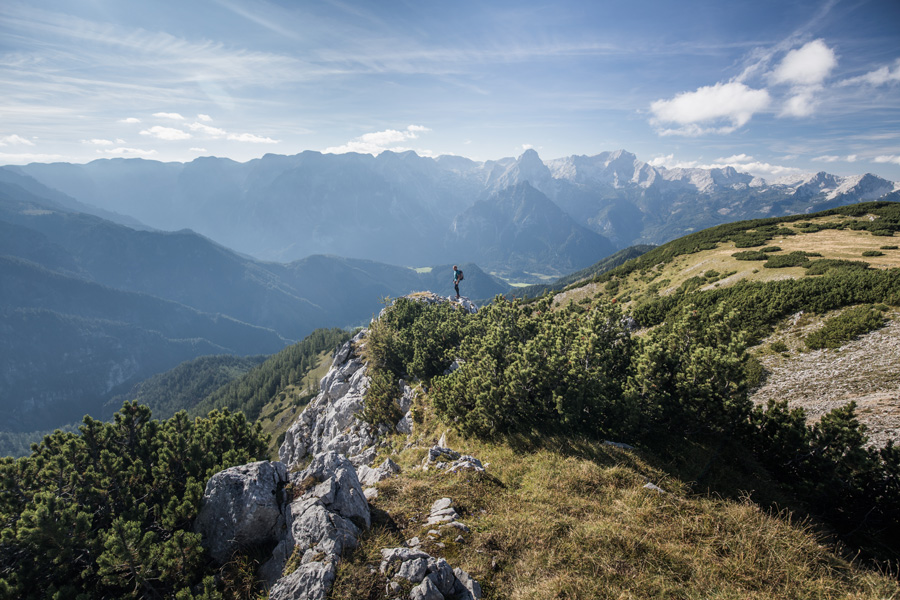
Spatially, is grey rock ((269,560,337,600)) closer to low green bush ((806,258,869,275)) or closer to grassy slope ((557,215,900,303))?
grassy slope ((557,215,900,303))

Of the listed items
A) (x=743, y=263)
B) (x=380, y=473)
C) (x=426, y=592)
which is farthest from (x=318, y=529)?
(x=743, y=263)

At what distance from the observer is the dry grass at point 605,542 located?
8.65 metres

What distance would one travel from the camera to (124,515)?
12.5 m

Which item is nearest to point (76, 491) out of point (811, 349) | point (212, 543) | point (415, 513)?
point (212, 543)

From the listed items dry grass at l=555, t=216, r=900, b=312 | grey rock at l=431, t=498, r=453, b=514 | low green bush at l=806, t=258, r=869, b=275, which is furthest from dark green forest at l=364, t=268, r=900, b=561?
dry grass at l=555, t=216, r=900, b=312

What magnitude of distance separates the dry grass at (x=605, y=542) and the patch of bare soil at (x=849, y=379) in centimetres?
1030

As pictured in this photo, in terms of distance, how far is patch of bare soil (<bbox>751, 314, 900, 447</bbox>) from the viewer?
651 inches

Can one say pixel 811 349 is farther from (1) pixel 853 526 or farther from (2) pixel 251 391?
(2) pixel 251 391

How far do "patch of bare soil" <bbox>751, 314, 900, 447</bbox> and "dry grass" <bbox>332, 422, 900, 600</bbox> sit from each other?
10.3 m

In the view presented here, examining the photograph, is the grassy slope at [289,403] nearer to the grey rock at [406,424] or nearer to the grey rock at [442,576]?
the grey rock at [406,424]

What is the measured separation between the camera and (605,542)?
1007cm

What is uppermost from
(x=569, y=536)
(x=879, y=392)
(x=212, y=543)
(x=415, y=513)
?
(x=879, y=392)

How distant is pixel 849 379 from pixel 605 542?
19.3 meters

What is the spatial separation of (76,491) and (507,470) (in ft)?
53.8
